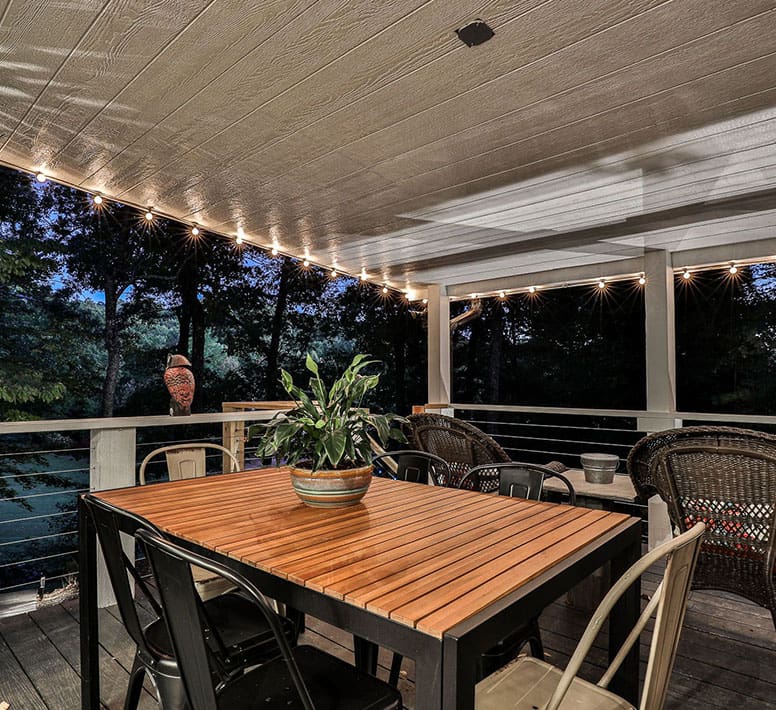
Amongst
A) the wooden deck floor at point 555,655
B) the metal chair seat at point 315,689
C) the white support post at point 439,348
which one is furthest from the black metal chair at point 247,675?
the white support post at point 439,348

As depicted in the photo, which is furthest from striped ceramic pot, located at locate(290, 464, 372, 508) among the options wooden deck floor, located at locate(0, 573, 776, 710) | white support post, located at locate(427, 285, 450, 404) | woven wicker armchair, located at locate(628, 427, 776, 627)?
white support post, located at locate(427, 285, 450, 404)

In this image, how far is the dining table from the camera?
3.33 feet

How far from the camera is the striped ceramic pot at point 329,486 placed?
A: 180cm

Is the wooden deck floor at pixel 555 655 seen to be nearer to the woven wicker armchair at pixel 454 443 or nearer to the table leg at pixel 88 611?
the table leg at pixel 88 611

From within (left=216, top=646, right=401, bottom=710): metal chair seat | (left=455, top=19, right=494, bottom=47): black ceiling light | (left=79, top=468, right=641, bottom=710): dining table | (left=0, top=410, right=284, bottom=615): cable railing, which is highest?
(left=455, top=19, right=494, bottom=47): black ceiling light

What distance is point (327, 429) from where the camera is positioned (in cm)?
185

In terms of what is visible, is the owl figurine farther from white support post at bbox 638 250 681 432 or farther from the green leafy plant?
white support post at bbox 638 250 681 432

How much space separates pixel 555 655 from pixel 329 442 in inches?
59.8

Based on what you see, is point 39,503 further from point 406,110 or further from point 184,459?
point 406,110

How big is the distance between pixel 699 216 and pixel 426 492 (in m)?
2.84

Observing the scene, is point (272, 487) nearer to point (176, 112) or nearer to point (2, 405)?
point (176, 112)

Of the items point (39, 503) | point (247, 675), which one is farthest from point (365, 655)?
point (39, 503)

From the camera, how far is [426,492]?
86.2 inches

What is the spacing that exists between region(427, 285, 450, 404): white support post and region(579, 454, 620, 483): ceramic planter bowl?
2.92 metres
